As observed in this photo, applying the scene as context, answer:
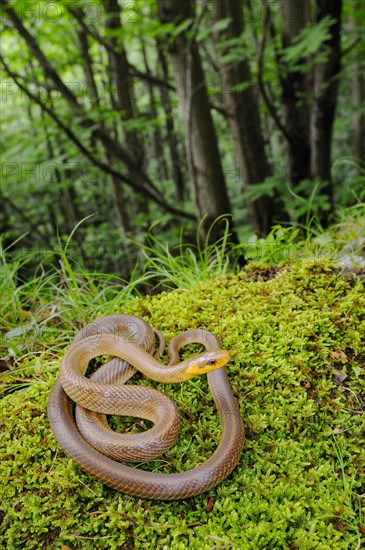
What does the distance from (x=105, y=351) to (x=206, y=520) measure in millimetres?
1152

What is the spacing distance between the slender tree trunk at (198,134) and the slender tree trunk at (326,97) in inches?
67.4

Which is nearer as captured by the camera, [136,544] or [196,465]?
[136,544]

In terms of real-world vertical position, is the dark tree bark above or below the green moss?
above

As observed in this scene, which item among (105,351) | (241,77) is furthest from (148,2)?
(105,351)

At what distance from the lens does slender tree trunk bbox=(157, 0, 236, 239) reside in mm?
6492

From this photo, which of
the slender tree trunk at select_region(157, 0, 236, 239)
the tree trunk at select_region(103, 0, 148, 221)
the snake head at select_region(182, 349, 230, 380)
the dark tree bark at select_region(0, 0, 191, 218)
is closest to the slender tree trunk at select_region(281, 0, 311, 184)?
the slender tree trunk at select_region(157, 0, 236, 239)

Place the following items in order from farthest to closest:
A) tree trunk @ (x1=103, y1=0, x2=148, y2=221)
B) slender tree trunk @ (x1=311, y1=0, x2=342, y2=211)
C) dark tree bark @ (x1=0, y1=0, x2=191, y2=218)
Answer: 1. tree trunk @ (x1=103, y1=0, x2=148, y2=221)
2. dark tree bark @ (x1=0, y1=0, x2=191, y2=218)
3. slender tree trunk @ (x1=311, y1=0, x2=342, y2=211)

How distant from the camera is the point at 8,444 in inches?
96.3

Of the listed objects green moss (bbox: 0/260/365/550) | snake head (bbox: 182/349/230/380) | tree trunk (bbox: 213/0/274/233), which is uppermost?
tree trunk (bbox: 213/0/274/233)

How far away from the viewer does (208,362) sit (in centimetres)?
234

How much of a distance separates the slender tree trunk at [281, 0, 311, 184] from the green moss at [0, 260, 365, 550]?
5030mm

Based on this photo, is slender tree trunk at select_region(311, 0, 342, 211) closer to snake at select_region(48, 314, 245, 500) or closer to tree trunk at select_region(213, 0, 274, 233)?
tree trunk at select_region(213, 0, 274, 233)

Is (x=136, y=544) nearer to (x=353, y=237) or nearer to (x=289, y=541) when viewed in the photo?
(x=289, y=541)

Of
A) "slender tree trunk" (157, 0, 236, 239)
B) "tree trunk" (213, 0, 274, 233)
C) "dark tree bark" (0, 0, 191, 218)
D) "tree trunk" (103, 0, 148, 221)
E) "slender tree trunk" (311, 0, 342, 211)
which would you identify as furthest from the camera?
"tree trunk" (103, 0, 148, 221)
